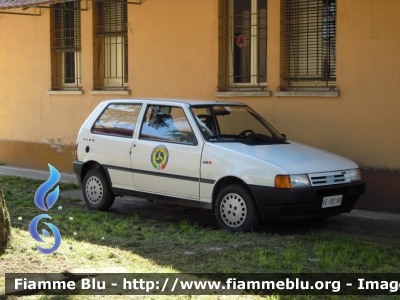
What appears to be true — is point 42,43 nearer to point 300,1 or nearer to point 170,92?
point 170,92

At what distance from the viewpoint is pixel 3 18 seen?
17.0 metres

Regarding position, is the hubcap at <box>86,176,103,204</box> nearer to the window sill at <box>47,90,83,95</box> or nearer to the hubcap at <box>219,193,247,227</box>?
the hubcap at <box>219,193,247,227</box>

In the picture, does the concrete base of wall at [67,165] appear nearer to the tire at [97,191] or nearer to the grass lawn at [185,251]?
the grass lawn at [185,251]

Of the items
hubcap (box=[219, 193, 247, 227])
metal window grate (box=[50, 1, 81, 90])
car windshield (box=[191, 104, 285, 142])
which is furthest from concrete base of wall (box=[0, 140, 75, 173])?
hubcap (box=[219, 193, 247, 227])

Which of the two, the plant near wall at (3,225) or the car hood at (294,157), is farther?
the car hood at (294,157)

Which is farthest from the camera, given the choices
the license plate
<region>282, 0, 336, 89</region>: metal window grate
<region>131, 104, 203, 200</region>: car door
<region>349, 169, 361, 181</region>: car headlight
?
<region>282, 0, 336, 89</region>: metal window grate

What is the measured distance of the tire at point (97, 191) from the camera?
10250mm

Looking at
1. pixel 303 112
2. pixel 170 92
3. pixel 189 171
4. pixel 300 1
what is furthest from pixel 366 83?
pixel 170 92

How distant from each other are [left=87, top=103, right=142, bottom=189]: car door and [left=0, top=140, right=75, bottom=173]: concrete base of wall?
485cm

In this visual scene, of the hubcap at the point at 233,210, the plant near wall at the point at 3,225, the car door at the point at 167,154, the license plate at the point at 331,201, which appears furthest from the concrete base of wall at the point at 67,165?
the plant near wall at the point at 3,225

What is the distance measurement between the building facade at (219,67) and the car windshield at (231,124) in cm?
157

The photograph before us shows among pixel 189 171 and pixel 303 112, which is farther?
pixel 303 112

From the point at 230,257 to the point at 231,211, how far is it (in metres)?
1.50

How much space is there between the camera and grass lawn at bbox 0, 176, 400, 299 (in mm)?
6703
